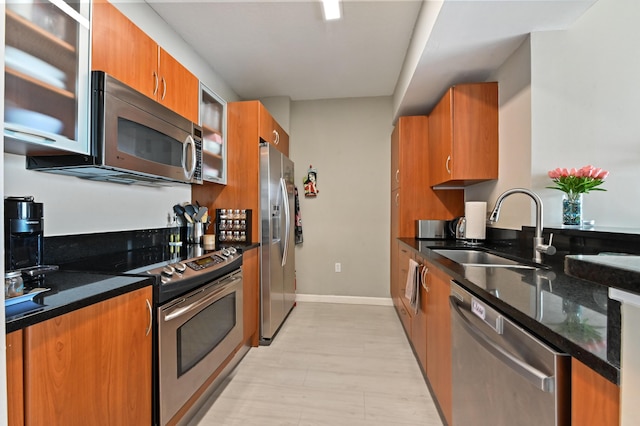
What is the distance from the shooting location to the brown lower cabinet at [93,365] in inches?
30.6

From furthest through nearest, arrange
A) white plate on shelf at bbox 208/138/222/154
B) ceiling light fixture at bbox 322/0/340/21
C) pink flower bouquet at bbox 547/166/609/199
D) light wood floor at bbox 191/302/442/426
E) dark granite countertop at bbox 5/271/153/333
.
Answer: white plate on shelf at bbox 208/138/222/154
ceiling light fixture at bbox 322/0/340/21
light wood floor at bbox 191/302/442/426
pink flower bouquet at bbox 547/166/609/199
dark granite countertop at bbox 5/271/153/333

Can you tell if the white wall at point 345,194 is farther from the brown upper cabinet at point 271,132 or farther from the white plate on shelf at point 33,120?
the white plate on shelf at point 33,120

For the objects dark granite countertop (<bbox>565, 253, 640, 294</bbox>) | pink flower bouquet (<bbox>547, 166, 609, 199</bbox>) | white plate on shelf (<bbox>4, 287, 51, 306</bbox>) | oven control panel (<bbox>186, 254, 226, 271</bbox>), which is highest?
pink flower bouquet (<bbox>547, 166, 609, 199</bbox>)

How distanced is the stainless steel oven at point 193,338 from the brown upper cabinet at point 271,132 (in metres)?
1.37

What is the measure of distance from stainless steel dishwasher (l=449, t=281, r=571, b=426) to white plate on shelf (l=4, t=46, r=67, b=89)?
186 centimetres

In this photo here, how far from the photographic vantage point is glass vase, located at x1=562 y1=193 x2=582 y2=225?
1.53 m

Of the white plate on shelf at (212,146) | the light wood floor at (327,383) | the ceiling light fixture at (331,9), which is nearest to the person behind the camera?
the light wood floor at (327,383)

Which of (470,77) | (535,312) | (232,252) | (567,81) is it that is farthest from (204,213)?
(567,81)

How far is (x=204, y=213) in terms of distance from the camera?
93.2 inches

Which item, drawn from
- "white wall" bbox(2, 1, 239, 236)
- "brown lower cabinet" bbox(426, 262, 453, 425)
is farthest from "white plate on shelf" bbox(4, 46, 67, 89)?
"brown lower cabinet" bbox(426, 262, 453, 425)

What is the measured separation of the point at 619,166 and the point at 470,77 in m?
1.20

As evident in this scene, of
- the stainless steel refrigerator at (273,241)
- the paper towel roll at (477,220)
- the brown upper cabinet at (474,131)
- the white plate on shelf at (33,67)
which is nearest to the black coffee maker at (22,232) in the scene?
the white plate on shelf at (33,67)

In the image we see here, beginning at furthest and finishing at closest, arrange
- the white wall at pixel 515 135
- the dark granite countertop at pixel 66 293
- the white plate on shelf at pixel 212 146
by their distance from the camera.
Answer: the white plate on shelf at pixel 212 146 < the white wall at pixel 515 135 < the dark granite countertop at pixel 66 293

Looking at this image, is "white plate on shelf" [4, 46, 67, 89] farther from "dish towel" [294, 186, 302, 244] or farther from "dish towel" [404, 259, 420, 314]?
"dish towel" [294, 186, 302, 244]
